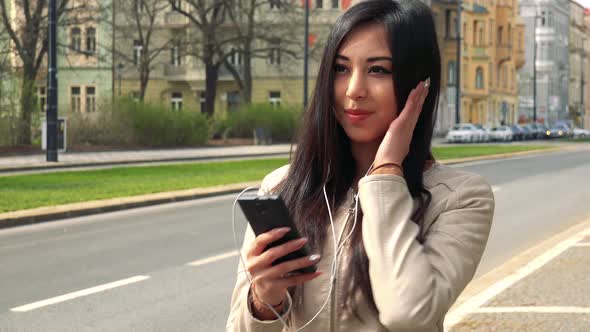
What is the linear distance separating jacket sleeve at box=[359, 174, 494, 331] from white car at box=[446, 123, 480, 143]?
6512 cm

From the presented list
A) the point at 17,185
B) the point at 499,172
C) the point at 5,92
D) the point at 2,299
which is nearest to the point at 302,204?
the point at 2,299

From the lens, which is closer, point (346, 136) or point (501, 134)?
point (346, 136)

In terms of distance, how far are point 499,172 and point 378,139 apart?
27.6m

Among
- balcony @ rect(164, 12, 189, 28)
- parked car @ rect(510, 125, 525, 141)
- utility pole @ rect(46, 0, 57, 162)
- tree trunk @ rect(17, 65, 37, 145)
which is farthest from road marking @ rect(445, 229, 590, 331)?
parked car @ rect(510, 125, 525, 141)

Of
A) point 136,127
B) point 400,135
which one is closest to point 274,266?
point 400,135

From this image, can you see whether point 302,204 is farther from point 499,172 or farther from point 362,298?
point 499,172

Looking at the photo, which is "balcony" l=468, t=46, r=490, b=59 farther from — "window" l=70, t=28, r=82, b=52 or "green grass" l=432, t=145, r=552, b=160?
"green grass" l=432, t=145, r=552, b=160

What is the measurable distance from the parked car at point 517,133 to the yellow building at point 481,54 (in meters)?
1.70

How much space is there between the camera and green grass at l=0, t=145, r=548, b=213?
1805 cm

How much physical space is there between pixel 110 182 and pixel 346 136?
67.0ft

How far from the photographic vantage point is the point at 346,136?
2.50 meters

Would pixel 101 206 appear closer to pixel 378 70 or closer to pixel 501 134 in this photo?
pixel 378 70

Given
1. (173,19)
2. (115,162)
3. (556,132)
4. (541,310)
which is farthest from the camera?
(556,132)

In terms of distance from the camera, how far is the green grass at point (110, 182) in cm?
1805
